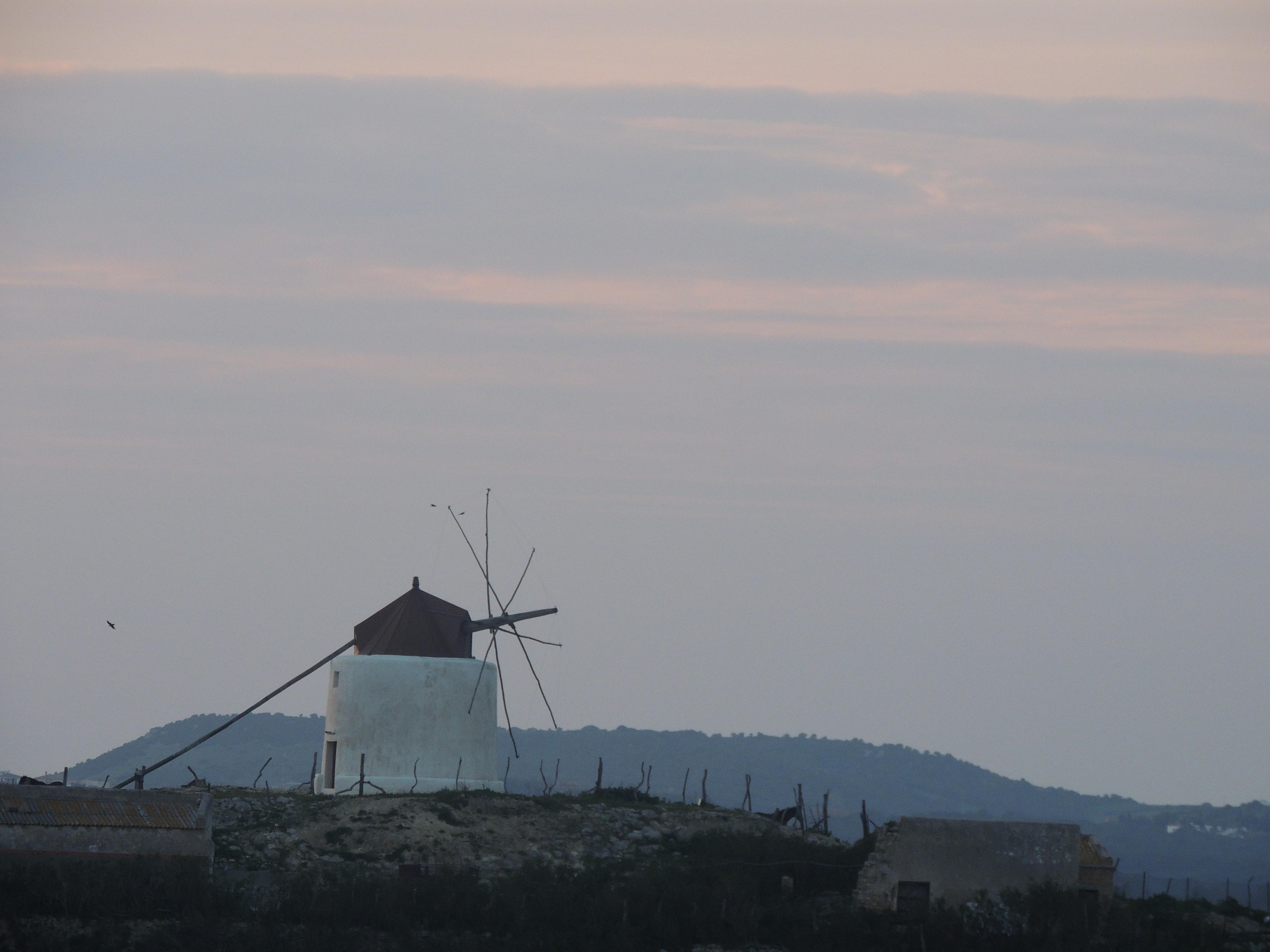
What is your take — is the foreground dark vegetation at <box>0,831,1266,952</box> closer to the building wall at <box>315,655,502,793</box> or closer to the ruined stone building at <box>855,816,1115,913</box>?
the ruined stone building at <box>855,816,1115,913</box>

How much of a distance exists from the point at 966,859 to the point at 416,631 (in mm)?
16871

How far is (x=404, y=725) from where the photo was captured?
44688mm

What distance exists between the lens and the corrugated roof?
35.9 m

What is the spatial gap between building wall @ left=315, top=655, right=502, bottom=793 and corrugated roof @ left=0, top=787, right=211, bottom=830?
7545mm

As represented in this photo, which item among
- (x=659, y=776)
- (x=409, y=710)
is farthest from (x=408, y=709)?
(x=659, y=776)

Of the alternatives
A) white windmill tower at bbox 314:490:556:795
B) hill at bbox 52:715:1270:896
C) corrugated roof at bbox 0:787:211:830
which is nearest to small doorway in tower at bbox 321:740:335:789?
white windmill tower at bbox 314:490:556:795

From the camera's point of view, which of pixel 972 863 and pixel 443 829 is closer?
pixel 972 863

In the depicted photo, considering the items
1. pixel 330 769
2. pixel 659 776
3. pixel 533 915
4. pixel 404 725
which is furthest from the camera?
pixel 659 776

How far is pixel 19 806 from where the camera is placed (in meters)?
36.0

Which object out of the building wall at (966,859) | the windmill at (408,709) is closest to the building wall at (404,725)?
the windmill at (408,709)

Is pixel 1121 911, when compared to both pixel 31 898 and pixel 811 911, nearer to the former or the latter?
pixel 811 911

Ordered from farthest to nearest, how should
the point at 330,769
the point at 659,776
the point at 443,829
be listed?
1. the point at 659,776
2. the point at 330,769
3. the point at 443,829

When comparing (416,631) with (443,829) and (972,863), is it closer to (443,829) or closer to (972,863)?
(443,829)

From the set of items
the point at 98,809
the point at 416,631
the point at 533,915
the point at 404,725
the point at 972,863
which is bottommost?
the point at 533,915
